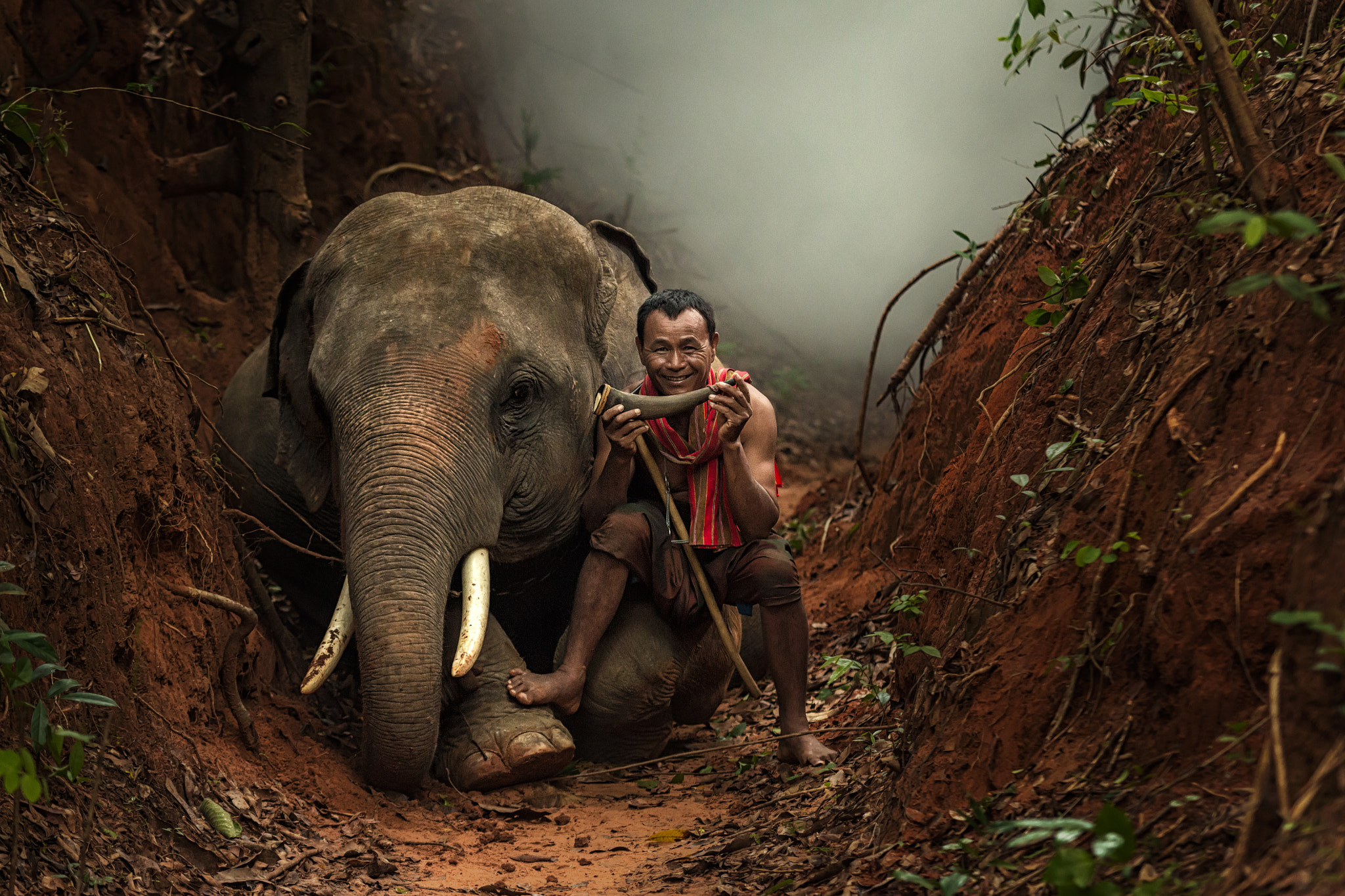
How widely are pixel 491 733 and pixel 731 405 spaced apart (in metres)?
1.65

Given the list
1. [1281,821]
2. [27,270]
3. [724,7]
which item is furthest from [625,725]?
[724,7]

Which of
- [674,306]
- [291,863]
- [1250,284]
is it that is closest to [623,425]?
[674,306]

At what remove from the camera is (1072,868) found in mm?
2170

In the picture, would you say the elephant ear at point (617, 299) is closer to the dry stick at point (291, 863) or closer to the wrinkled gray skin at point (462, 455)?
the wrinkled gray skin at point (462, 455)

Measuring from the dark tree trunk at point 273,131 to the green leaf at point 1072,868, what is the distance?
266 inches

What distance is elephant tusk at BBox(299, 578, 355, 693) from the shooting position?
4.45m

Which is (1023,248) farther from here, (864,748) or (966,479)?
(864,748)

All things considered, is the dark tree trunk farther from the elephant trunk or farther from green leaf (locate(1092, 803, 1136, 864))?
green leaf (locate(1092, 803, 1136, 864))

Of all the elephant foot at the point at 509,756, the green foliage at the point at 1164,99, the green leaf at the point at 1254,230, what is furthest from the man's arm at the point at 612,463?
the green leaf at the point at 1254,230

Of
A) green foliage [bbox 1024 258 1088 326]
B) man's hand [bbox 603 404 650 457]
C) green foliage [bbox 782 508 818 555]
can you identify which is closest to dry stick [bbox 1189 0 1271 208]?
green foliage [bbox 1024 258 1088 326]

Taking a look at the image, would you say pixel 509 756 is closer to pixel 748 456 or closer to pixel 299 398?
pixel 748 456

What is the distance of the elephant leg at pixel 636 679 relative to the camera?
5.12 metres

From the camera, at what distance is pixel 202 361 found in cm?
756

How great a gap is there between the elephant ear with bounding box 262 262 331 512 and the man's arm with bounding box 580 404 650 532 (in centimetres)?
123
